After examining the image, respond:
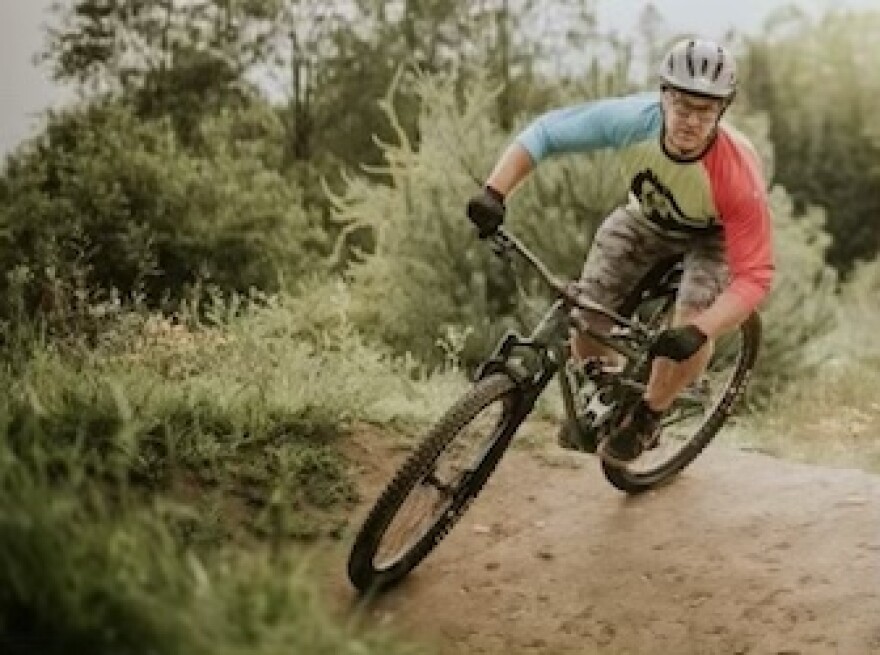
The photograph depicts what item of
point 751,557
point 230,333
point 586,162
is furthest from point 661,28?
point 751,557

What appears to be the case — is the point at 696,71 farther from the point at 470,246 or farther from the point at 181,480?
the point at 470,246

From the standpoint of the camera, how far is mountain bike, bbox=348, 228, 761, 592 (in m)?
3.01

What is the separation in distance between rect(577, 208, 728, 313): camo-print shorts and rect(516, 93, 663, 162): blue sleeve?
298 millimetres

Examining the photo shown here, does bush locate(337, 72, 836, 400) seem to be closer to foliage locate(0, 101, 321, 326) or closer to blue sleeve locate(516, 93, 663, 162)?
foliage locate(0, 101, 321, 326)

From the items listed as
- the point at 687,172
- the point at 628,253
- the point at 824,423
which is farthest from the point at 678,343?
the point at 824,423

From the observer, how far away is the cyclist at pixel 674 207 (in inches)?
124

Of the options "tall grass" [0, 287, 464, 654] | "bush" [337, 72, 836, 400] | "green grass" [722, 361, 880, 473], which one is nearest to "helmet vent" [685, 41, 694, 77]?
"tall grass" [0, 287, 464, 654]

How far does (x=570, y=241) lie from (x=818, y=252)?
9.81 feet

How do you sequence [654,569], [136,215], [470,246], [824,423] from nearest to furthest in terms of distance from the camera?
[654,569] < [136,215] < [824,423] < [470,246]

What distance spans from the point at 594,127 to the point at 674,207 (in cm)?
28

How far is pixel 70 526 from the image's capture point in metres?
1.81

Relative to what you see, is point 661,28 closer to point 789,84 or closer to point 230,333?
Answer: point 230,333

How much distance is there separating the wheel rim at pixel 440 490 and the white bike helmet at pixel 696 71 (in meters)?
0.81

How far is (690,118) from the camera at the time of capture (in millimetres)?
3215
